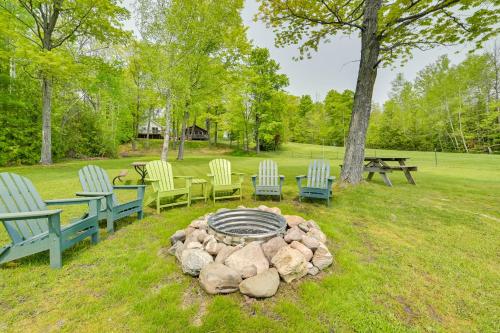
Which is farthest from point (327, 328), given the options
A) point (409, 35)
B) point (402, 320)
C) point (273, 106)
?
point (273, 106)

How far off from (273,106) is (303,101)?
1970 cm

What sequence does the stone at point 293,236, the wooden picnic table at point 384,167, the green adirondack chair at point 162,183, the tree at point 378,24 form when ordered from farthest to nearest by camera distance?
the wooden picnic table at point 384,167 < the tree at point 378,24 < the green adirondack chair at point 162,183 < the stone at point 293,236

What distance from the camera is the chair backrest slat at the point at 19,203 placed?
95.7 inches

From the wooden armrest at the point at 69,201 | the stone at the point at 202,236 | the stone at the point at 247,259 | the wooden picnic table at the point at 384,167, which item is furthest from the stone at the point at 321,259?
the wooden picnic table at the point at 384,167

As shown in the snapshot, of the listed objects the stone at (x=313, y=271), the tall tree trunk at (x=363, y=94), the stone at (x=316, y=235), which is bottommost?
the stone at (x=313, y=271)

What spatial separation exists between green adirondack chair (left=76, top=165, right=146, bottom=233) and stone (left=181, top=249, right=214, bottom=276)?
5.37 ft

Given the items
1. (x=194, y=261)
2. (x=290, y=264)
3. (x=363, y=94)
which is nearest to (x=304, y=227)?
(x=290, y=264)

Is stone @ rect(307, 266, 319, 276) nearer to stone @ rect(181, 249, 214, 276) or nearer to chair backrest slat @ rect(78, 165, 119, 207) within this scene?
stone @ rect(181, 249, 214, 276)

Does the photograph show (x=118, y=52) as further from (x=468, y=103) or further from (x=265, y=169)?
(x=468, y=103)

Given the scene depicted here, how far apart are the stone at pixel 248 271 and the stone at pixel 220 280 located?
61mm

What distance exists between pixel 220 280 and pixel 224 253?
39 centimetres

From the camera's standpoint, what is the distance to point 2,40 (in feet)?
35.8

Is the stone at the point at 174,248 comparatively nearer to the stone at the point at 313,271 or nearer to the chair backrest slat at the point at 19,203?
the chair backrest slat at the point at 19,203

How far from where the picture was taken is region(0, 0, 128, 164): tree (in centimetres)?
1014
